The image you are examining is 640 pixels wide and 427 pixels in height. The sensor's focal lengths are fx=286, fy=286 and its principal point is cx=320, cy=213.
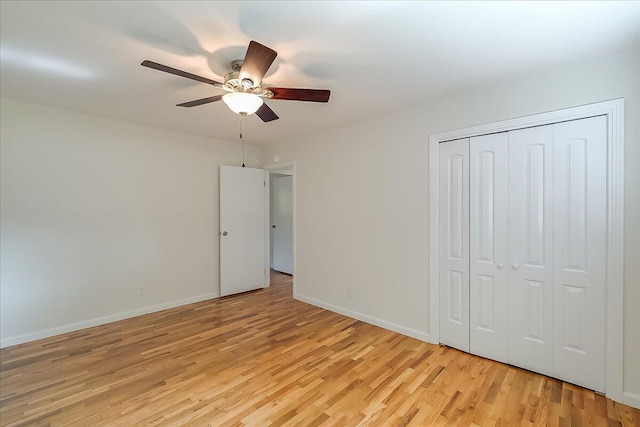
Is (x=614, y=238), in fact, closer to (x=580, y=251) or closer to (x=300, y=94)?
(x=580, y=251)

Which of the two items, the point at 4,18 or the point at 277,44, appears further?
the point at 277,44

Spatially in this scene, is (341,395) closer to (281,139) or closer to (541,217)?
(541,217)

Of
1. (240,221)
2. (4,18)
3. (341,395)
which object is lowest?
(341,395)

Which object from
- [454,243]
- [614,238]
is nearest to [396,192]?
[454,243]

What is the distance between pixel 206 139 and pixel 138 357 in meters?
2.94

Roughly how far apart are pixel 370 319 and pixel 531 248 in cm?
183

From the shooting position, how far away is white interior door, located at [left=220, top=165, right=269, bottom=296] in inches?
174

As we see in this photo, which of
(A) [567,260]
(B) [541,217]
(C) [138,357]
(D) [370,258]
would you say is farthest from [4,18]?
(A) [567,260]

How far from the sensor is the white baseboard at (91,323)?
9.47ft

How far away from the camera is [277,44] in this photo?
73.6 inches

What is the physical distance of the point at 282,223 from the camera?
6227 mm

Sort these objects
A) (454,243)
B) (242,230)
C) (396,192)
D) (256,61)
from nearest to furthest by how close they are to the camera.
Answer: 1. (256,61)
2. (454,243)
3. (396,192)
4. (242,230)

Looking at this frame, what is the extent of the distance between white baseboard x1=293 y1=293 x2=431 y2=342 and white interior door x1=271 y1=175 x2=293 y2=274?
187cm

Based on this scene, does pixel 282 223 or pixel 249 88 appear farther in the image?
pixel 282 223
